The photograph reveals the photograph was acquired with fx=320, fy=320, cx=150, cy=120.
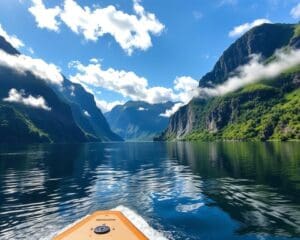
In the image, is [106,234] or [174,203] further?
[174,203]

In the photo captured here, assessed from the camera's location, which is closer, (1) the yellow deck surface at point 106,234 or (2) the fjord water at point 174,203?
(1) the yellow deck surface at point 106,234

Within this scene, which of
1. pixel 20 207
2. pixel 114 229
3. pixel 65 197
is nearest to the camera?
pixel 114 229

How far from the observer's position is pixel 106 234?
971 inches

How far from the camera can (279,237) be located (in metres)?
29.5

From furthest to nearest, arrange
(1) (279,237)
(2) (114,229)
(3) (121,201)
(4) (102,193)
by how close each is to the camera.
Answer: (4) (102,193) < (3) (121,201) < (1) (279,237) < (2) (114,229)

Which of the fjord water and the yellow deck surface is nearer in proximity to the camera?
the yellow deck surface

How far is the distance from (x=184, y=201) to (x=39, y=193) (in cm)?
2579

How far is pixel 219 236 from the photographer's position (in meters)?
30.8

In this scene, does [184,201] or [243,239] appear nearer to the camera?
[243,239]

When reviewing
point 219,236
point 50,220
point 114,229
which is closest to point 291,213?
point 219,236

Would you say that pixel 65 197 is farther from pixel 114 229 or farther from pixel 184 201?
pixel 114 229

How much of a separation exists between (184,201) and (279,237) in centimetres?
1849

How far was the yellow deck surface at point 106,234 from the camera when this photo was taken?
24375 millimetres

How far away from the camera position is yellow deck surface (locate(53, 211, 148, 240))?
24.4m
